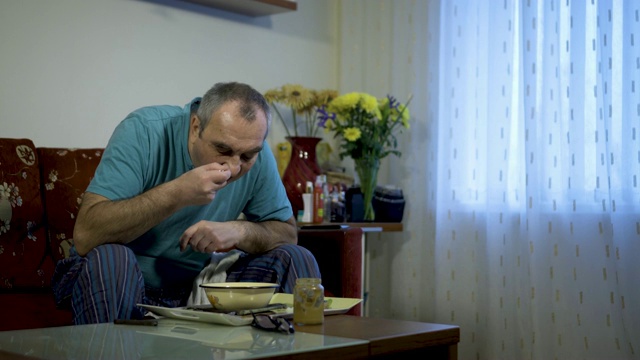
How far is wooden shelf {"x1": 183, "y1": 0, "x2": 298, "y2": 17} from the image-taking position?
3.61 meters

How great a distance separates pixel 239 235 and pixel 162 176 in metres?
0.30

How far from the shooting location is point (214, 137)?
211cm

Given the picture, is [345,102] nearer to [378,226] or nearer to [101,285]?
[378,226]

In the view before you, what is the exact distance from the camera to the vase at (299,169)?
359 centimetres

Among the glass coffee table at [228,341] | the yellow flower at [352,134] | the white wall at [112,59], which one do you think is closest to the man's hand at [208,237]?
the glass coffee table at [228,341]

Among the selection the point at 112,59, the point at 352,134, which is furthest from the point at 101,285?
the point at 352,134

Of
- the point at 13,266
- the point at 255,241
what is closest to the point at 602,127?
the point at 255,241

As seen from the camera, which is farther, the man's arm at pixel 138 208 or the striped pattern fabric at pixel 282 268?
the striped pattern fabric at pixel 282 268

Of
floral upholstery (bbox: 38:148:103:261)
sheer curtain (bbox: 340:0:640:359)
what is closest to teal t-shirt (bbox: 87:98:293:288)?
floral upholstery (bbox: 38:148:103:261)

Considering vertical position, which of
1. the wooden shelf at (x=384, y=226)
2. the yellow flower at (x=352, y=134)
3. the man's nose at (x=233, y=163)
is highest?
the yellow flower at (x=352, y=134)

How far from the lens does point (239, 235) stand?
214 cm

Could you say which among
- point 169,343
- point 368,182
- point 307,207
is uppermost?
point 368,182

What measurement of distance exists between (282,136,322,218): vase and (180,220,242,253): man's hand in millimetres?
1481

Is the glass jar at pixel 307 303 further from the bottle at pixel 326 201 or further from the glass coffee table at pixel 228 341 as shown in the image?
the bottle at pixel 326 201
